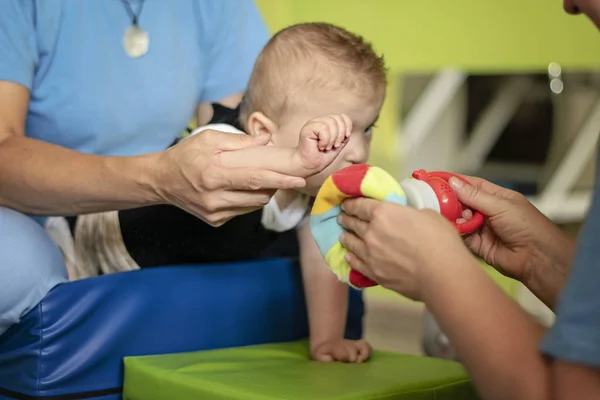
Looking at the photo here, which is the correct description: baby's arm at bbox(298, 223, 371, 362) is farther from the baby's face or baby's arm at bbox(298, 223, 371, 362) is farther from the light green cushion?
the baby's face

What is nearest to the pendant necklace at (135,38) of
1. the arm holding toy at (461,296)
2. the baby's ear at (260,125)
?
the baby's ear at (260,125)

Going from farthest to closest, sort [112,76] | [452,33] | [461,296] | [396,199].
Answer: [452,33]
[112,76]
[396,199]
[461,296]

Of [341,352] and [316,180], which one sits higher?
[316,180]

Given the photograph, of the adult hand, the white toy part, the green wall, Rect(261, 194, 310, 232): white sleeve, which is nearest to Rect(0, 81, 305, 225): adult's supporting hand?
the adult hand

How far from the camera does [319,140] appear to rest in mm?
872

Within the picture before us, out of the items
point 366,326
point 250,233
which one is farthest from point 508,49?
point 250,233

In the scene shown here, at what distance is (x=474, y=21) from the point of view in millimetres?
2293

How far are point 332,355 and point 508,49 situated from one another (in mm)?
1403

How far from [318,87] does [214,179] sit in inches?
10.7

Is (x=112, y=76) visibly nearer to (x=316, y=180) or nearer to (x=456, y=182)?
(x=316, y=180)

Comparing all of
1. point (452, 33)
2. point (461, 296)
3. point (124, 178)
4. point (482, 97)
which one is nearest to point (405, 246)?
point (461, 296)

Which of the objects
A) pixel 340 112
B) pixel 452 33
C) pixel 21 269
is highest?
pixel 452 33

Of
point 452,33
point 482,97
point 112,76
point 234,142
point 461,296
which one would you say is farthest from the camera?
point 482,97

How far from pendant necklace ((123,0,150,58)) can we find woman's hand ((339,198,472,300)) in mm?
682
